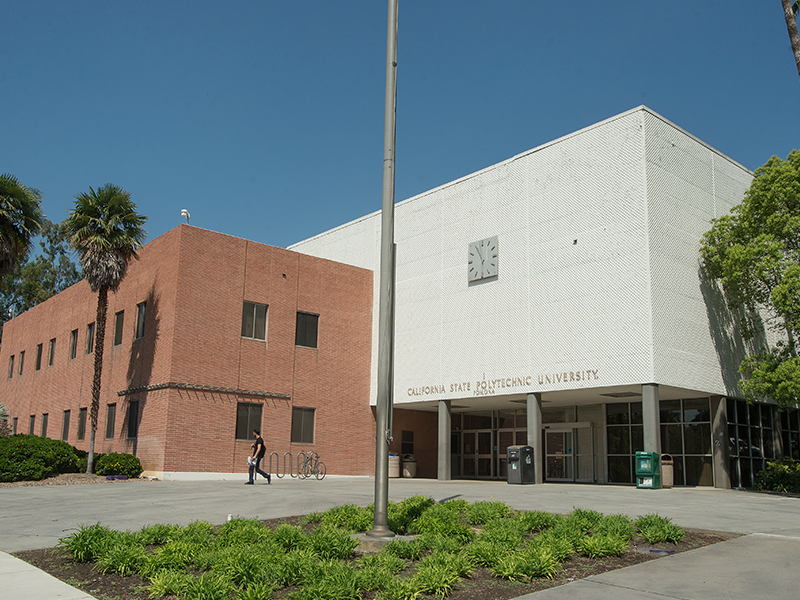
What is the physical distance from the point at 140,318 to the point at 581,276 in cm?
1837

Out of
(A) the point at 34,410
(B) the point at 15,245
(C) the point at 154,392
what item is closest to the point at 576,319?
(C) the point at 154,392

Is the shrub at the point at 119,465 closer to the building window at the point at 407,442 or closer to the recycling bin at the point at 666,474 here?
the building window at the point at 407,442

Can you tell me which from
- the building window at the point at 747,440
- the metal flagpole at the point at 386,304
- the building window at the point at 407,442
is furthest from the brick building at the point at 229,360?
the metal flagpole at the point at 386,304

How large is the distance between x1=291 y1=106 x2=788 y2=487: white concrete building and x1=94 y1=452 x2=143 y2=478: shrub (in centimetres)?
1134

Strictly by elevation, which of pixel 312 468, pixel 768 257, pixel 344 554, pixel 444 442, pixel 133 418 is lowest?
pixel 312 468

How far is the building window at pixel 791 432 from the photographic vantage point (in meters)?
29.9

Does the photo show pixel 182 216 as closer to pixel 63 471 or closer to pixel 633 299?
pixel 63 471

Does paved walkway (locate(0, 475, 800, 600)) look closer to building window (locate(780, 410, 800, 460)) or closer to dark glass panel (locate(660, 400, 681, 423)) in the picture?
dark glass panel (locate(660, 400, 681, 423))

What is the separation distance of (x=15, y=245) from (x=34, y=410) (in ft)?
63.0

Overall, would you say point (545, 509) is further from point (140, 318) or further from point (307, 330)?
point (140, 318)

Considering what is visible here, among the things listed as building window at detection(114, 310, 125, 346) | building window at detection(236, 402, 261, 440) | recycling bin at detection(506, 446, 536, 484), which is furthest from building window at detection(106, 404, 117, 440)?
recycling bin at detection(506, 446, 536, 484)

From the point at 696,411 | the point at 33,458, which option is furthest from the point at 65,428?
the point at 696,411

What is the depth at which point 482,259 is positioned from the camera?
28797mm

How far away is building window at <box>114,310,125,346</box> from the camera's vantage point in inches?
1252
